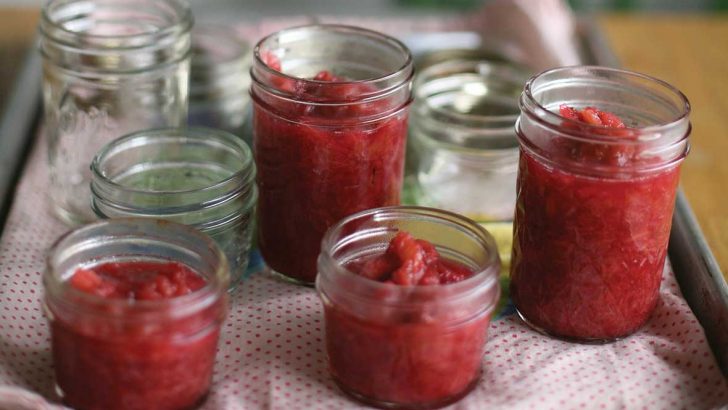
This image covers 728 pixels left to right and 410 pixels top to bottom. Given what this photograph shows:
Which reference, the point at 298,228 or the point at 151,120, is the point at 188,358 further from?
the point at 151,120

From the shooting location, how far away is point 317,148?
138 centimetres

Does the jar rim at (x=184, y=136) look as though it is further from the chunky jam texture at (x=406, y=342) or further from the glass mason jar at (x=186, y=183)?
the chunky jam texture at (x=406, y=342)

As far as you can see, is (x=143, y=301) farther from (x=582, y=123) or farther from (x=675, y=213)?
(x=675, y=213)

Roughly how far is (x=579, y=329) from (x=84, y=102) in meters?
0.92

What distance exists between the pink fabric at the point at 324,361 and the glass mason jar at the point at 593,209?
0.14ft

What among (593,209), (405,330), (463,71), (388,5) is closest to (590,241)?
(593,209)

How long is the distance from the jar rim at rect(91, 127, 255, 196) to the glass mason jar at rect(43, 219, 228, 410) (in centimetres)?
14

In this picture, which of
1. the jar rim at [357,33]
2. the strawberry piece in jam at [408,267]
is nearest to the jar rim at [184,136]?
the jar rim at [357,33]

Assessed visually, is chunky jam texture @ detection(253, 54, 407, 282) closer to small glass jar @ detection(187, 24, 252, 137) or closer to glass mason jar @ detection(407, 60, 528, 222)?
glass mason jar @ detection(407, 60, 528, 222)

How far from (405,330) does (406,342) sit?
0.06ft

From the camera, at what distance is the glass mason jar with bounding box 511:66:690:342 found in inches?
48.8

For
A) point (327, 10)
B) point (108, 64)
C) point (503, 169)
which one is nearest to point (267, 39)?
point (108, 64)

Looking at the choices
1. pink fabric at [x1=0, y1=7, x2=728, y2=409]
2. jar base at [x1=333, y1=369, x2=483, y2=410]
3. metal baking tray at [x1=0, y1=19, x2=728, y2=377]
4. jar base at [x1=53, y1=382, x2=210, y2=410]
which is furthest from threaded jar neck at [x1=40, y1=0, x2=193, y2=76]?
jar base at [x1=333, y1=369, x2=483, y2=410]

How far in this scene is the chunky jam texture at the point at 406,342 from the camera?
3.82ft
